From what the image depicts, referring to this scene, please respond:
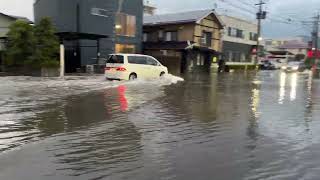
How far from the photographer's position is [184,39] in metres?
43.4

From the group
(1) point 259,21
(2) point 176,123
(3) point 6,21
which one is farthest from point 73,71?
(1) point 259,21

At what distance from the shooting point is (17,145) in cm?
769

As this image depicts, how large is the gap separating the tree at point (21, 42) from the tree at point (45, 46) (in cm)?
43

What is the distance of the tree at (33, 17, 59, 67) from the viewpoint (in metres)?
27.1

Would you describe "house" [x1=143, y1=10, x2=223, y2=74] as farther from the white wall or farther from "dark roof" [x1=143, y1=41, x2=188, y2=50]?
the white wall

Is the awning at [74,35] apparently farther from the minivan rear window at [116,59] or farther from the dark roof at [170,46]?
the dark roof at [170,46]

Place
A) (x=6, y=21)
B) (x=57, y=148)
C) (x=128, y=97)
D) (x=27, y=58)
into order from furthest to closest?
1. (x=6, y=21)
2. (x=27, y=58)
3. (x=128, y=97)
4. (x=57, y=148)

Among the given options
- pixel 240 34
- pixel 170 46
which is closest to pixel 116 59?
pixel 170 46

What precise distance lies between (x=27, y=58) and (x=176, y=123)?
64.9 ft

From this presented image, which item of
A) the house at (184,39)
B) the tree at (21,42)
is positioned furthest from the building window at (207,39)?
the tree at (21,42)

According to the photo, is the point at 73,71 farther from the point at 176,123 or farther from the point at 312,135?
the point at 312,135

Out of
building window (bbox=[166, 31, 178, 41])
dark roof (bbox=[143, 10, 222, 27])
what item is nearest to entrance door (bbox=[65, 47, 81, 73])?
dark roof (bbox=[143, 10, 222, 27])

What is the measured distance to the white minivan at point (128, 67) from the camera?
80.3ft

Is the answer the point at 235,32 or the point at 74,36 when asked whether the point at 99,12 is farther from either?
the point at 235,32
